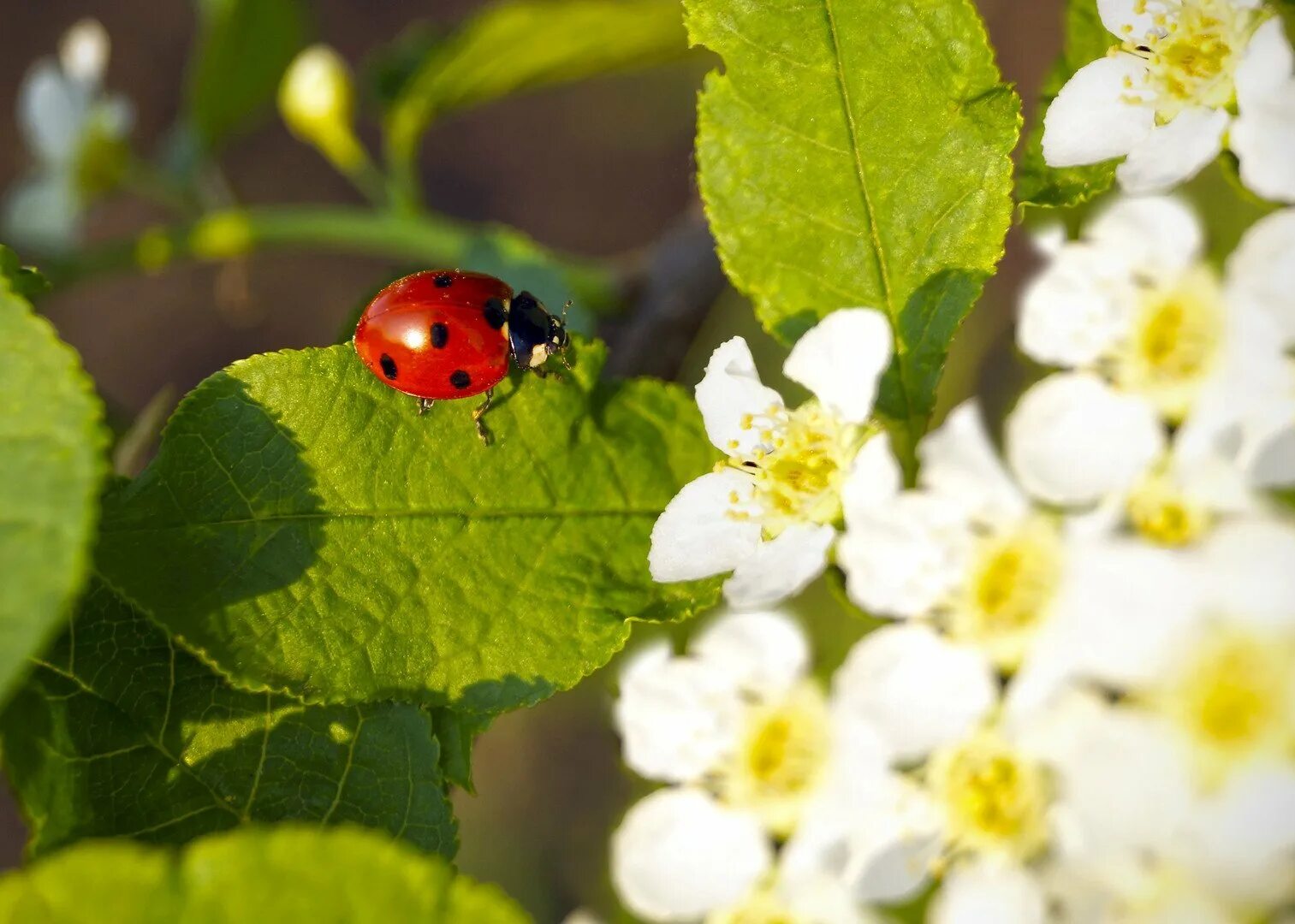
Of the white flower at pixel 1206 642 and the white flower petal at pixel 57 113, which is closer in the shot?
the white flower at pixel 1206 642

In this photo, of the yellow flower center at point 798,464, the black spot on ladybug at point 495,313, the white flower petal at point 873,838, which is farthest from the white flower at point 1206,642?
the black spot on ladybug at point 495,313

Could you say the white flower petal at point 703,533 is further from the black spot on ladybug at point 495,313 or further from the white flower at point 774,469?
the black spot on ladybug at point 495,313

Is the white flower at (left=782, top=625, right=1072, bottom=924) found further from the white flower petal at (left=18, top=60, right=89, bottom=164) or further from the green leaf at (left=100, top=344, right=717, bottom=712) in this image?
the white flower petal at (left=18, top=60, right=89, bottom=164)

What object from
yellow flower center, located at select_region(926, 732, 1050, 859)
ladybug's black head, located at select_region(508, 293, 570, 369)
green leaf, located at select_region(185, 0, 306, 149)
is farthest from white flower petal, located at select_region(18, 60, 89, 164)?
yellow flower center, located at select_region(926, 732, 1050, 859)

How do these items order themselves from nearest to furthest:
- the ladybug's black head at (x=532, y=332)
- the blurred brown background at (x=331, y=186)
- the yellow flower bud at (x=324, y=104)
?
1. the ladybug's black head at (x=532, y=332)
2. the yellow flower bud at (x=324, y=104)
3. the blurred brown background at (x=331, y=186)

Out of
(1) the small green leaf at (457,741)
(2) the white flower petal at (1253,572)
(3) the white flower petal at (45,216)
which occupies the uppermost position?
(2) the white flower petal at (1253,572)

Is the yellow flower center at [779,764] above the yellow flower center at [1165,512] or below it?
below

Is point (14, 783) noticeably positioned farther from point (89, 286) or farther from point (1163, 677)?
point (89, 286)

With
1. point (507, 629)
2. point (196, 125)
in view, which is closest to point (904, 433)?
point (507, 629)

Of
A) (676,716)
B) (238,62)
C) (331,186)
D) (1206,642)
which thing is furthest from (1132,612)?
(331,186)
